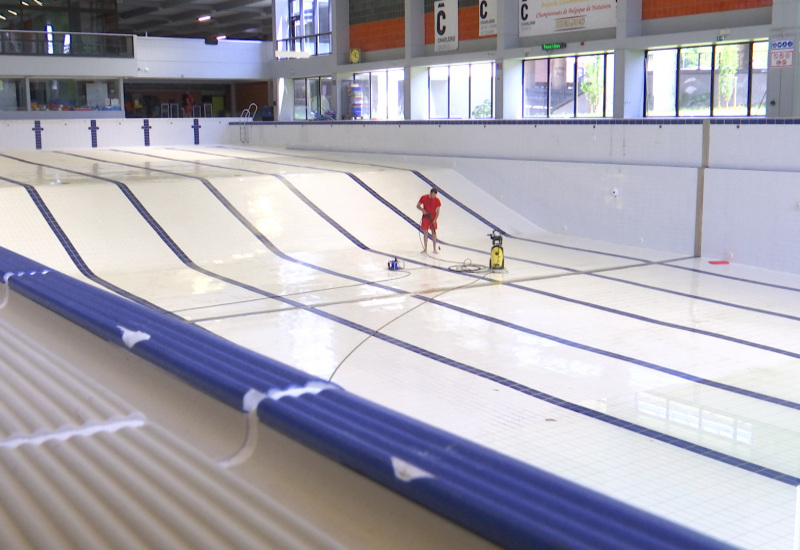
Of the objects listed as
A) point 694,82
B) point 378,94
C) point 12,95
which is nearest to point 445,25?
point 378,94

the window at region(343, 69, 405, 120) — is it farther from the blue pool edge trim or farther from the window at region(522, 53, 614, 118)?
the blue pool edge trim

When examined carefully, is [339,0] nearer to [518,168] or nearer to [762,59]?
[518,168]

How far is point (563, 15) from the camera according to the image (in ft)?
55.5

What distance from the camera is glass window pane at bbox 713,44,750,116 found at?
47.0 ft

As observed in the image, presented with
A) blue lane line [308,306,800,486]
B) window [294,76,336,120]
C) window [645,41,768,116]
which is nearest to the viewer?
blue lane line [308,306,800,486]

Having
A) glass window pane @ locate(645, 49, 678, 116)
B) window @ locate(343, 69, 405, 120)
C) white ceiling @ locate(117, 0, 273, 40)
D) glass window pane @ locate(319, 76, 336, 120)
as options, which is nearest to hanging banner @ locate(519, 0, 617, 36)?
glass window pane @ locate(645, 49, 678, 116)

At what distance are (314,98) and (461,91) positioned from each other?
740 cm

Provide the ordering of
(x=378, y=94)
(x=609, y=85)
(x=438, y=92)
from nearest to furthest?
(x=609, y=85) < (x=438, y=92) < (x=378, y=94)

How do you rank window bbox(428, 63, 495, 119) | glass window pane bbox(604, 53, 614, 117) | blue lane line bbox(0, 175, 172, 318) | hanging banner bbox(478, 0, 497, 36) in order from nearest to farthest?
blue lane line bbox(0, 175, 172, 318) → glass window pane bbox(604, 53, 614, 117) → hanging banner bbox(478, 0, 497, 36) → window bbox(428, 63, 495, 119)

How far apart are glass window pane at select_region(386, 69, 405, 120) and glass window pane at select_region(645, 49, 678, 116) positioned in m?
7.97

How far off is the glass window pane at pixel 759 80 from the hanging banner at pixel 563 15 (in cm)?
282

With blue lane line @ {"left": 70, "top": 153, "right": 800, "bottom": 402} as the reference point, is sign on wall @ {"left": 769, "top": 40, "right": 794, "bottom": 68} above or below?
above

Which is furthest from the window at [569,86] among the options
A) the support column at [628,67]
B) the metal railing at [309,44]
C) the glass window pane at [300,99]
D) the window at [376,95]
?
the glass window pane at [300,99]

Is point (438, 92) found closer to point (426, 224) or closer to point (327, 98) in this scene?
point (327, 98)
